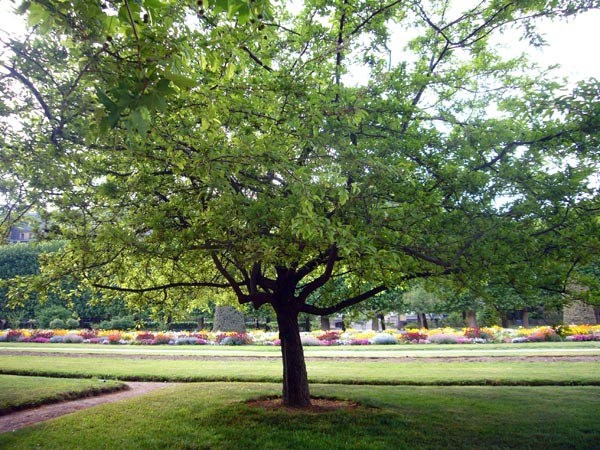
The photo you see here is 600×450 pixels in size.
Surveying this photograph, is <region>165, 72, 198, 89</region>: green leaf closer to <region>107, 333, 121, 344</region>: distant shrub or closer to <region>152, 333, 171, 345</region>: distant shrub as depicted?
<region>152, 333, 171, 345</region>: distant shrub

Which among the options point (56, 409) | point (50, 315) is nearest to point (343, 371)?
point (56, 409)

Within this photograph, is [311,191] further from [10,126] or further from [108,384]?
[108,384]

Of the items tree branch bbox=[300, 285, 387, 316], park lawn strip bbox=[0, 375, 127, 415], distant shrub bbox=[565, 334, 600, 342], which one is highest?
tree branch bbox=[300, 285, 387, 316]

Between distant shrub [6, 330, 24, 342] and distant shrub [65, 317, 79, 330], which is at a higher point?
distant shrub [65, 317, 79, 330]

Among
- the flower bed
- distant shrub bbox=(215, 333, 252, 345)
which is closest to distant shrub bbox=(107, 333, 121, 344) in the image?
the flower bed

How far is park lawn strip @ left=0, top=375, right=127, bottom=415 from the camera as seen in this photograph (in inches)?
354

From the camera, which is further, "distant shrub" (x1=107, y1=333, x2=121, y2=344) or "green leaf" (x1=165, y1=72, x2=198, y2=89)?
"distant shrub" (x1=107, y1=333, x2=121, y2=344)

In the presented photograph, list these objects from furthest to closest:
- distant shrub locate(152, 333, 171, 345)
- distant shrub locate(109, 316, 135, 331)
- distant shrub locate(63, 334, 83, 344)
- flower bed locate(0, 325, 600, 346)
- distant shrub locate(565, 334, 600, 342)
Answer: distant shrub locate(109, 316, 135, 331), distant shrub locate(63, 334, 83, 344), distant shrub locate(152, 333, 171, 345), flower bed locate(0, 325, 600, 346), distant shrub locate(565, 334, 600, 342)

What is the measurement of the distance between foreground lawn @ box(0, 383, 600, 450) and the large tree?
2.28 metres

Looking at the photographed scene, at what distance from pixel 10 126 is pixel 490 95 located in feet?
23.8

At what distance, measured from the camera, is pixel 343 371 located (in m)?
13.4

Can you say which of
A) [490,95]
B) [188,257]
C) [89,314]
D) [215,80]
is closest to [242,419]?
[188,257]

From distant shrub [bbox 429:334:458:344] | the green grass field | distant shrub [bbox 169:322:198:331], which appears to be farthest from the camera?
distant shrub [bbox 169:322:198:331]

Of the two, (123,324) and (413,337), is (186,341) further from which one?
(123,324)
